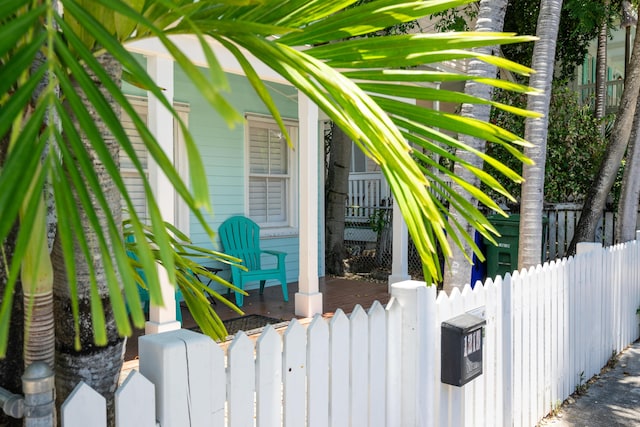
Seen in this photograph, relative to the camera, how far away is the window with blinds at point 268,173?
27.5ft

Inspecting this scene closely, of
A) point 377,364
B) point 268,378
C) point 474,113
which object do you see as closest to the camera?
point 268,378

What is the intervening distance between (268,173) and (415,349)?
628 centimetres

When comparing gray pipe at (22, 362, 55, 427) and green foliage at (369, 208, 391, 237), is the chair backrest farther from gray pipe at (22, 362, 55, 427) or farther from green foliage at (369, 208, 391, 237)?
gray pipe at (22, 362, 55, 427)

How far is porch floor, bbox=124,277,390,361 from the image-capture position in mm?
6621

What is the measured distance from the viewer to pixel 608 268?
5184 mm

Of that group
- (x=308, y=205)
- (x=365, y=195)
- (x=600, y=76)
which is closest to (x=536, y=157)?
(x=308, y=205)

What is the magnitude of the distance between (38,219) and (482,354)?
8.10 feet

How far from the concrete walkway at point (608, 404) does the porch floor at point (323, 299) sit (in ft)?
9.79

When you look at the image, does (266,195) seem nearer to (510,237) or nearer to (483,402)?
(510,237)

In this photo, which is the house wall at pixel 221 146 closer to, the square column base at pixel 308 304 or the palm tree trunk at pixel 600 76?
the square column base at pixel 308 304

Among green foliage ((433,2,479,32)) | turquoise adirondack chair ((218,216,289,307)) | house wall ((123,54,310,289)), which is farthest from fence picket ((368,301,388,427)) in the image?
green foliage ((433,2,479,32))

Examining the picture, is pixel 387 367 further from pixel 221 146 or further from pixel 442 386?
pixel 221 146

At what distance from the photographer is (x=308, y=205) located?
619 cm

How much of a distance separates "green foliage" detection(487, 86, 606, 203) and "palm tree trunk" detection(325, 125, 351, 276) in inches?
106
